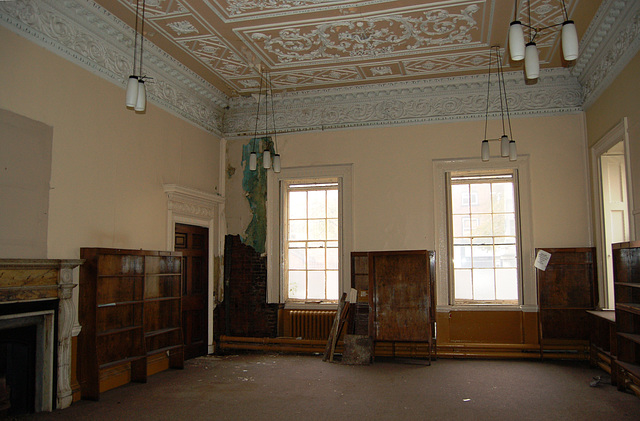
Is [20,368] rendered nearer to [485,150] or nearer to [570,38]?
[570,38]

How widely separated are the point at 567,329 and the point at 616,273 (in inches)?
72.8

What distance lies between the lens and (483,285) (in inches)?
292

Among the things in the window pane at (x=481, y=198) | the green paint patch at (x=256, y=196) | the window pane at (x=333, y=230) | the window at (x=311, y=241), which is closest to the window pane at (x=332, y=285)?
the window at (x=311, y=241)

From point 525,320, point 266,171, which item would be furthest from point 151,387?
point 525,320

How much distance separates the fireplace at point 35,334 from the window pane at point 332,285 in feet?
13.0

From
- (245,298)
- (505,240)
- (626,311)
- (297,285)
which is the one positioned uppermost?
(505,240)

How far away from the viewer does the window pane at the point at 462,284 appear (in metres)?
7.46

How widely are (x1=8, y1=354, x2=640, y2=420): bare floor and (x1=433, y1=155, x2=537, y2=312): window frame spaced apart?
0.87 metres

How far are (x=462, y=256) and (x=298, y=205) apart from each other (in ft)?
9.01

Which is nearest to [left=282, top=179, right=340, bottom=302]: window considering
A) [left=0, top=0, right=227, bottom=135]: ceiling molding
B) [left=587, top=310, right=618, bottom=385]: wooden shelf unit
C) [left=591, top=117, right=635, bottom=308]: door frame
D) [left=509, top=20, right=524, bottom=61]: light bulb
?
[left=0, top=0, right=227, bottom=135]: ceiling molding

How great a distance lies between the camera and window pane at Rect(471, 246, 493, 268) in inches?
292

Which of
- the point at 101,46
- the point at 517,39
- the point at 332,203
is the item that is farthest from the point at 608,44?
the point at 101,46

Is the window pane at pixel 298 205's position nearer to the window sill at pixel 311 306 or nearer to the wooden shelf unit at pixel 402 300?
the window sill at pixel 311 306

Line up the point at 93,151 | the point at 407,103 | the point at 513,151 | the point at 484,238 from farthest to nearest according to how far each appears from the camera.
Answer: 1. the point at 407,103
2. the point at 484,238
3. the point at 513,151
4. the point at 93,151
